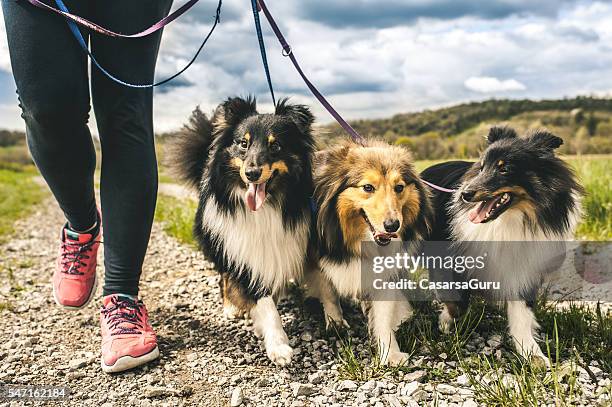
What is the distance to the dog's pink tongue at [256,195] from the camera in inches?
113

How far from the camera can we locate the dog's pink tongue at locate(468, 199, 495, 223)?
279 centimetres

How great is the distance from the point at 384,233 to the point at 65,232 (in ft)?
6.09

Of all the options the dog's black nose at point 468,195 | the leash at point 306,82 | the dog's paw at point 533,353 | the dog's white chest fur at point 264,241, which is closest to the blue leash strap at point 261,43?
the leash at point 306,82

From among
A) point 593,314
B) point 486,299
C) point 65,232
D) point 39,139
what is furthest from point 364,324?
point 39,139

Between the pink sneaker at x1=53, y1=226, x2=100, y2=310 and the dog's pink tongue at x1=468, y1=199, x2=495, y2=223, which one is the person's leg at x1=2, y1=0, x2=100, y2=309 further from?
the dog's pink tongue at x1=468, y1=199, x2=495, y2=223

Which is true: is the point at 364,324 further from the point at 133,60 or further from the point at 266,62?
the point at 133,60

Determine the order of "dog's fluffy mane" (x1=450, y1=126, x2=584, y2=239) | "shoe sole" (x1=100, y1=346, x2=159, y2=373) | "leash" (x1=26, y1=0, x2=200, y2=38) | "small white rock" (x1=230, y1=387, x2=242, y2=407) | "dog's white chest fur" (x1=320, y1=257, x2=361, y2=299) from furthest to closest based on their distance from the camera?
"dog's white chest fur" (x1=320, y1=257, x2=361, y2=299) → "dog's fluffy mane" (x1=450, y1=126, x2=584, y2=239) → "shoe sole" (x1=100, y1=346, x2=159, y2=373) → "small white rock" (x1=230, y1=387, x2=242, y2=407) → "leash" (x1=26, y1=0, x2=200, y2=38)

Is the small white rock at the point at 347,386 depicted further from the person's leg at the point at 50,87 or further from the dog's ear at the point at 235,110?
the person's leg at the point at 50,87

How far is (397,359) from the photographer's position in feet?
9.09

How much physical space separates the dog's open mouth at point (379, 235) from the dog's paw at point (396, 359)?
576mm

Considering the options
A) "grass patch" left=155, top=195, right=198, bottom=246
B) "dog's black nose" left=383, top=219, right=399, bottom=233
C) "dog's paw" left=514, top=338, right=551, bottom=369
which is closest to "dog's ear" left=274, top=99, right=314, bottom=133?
"dog's black nose" left=383, top=219, right=399, bottom=233

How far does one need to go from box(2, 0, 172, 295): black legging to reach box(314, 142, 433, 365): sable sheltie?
3.18 feet

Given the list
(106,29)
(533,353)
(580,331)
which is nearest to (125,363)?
(106,29)

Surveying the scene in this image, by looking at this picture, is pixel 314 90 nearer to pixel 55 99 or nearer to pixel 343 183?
pixel 343 183
